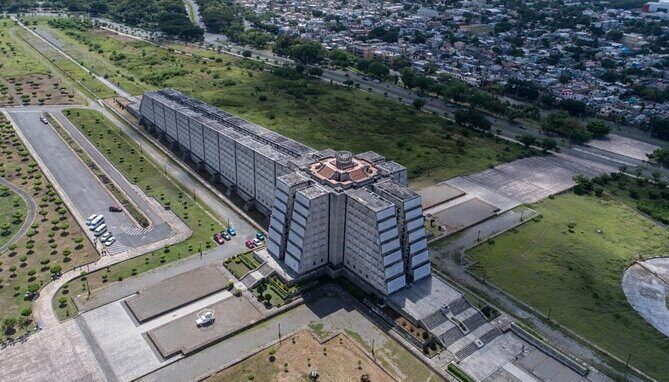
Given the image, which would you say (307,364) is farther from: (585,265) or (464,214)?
(585,265)

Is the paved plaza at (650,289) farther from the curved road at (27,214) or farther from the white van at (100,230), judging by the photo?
the curved road at (27,214)

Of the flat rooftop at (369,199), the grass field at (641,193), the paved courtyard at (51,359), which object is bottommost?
the paved courtyard at (51,359)

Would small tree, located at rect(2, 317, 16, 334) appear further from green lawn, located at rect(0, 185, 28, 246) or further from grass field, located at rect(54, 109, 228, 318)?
green lawn, located at rect(0, 185, 28, 246)

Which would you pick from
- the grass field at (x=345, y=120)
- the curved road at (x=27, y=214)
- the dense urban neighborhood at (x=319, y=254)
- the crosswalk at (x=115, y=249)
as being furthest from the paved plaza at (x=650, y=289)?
the curved road at (x=27, y=214)

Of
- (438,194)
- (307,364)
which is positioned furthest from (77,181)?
(438,194)

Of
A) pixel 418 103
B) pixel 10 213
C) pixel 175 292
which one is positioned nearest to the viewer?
pixel 175 292

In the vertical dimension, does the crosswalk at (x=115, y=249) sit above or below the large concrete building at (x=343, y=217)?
below
